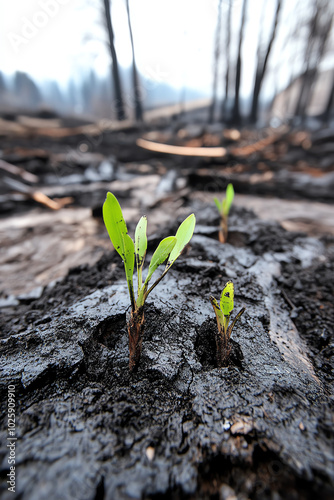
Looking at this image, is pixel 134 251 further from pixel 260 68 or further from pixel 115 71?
pixel 260 68

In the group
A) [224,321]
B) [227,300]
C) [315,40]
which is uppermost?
[315,40]

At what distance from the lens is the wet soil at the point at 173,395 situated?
561 millimetres

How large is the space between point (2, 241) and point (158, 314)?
6.52ft

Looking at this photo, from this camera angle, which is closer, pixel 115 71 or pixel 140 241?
pixel 140 241

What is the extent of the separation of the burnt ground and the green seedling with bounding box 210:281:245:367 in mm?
54

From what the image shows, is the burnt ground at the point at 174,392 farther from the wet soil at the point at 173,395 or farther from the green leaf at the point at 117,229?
the green leaf at the point at 117,229

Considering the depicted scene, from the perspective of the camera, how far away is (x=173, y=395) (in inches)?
30.3

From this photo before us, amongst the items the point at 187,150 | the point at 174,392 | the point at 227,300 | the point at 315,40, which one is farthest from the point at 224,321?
the point at 315,40

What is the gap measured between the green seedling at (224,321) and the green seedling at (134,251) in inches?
8.7

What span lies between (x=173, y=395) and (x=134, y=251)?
1.67 ft

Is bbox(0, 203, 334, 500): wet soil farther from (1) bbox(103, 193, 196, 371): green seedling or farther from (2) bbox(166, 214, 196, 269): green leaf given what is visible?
(2) bbox(166, 214, 196, 269): green leaf

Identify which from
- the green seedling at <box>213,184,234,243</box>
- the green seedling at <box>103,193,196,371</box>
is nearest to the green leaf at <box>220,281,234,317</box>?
the green seedling at <box>103,193,196,371</box>

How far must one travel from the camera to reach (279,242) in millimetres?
1828

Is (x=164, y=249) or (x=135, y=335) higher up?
(x=164, y=249)
